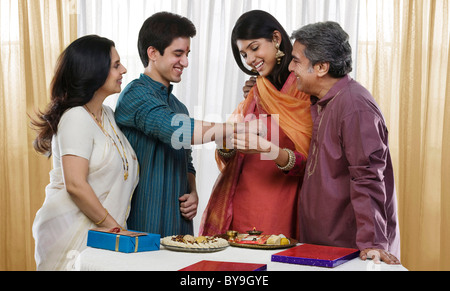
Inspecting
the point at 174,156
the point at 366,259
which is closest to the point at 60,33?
the point at 174,156

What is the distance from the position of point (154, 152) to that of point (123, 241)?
2.14 feet

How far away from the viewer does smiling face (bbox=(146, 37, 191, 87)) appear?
211cm

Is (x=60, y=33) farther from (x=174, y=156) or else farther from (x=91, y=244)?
(x=91, y=244)

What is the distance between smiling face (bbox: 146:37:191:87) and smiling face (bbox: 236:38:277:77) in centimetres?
25

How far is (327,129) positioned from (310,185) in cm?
22

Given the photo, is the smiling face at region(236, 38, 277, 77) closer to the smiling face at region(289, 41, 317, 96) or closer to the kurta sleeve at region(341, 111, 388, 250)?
the smiling face at region(289, 41, 317, 96)

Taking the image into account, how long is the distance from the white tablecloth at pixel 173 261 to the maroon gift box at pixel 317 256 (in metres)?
0.01

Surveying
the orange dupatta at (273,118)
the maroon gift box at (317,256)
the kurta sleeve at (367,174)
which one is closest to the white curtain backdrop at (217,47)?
the orange dupatta at (273,118)

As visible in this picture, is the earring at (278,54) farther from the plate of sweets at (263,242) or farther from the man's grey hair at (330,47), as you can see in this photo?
the plate of sweets at (263,242)

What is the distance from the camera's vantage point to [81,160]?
178 centimetres

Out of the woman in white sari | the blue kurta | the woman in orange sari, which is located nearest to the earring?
the woman in orange sari

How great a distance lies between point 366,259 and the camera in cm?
145

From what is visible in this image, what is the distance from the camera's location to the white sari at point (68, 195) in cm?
181

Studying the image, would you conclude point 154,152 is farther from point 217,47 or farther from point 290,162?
point 217,47
